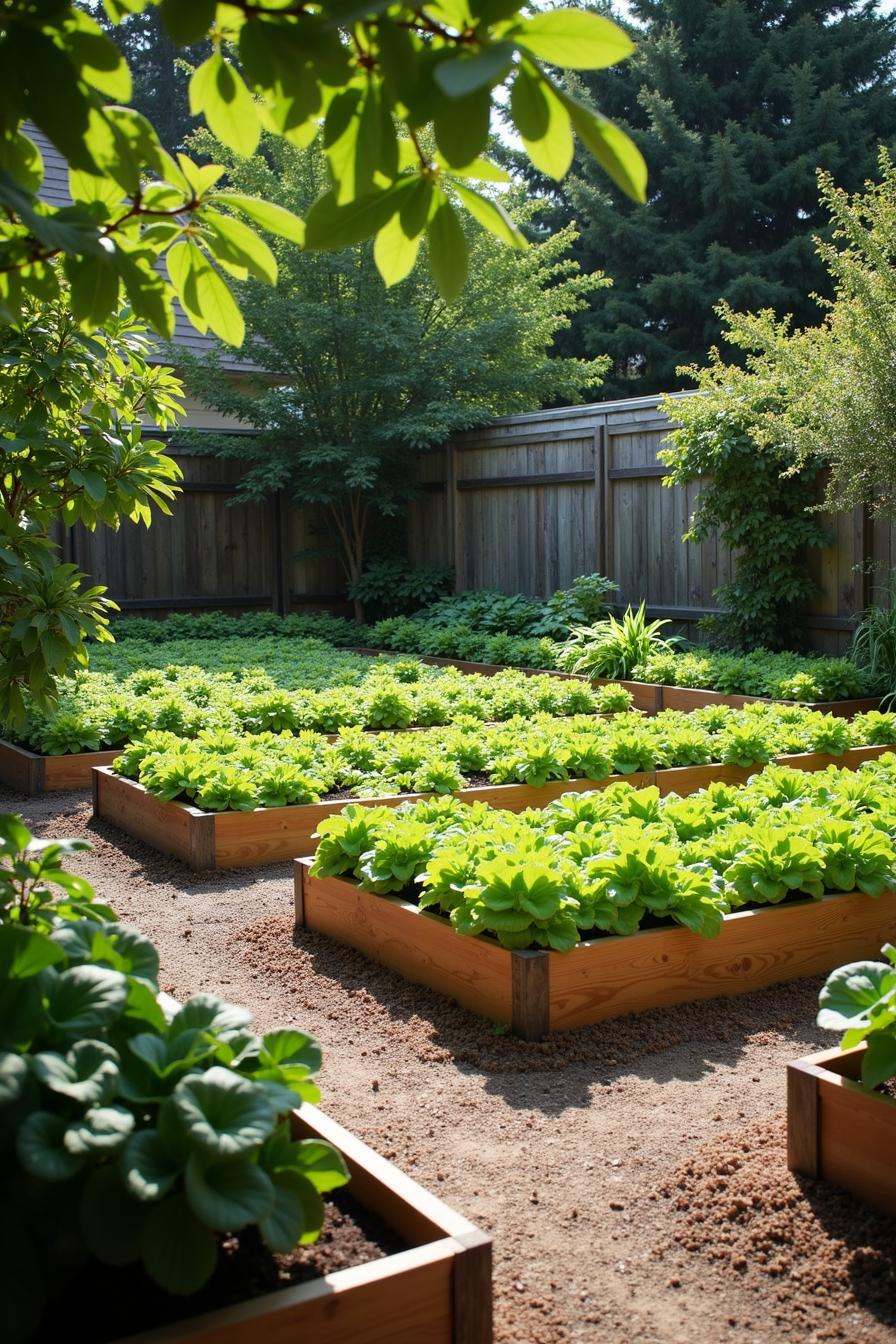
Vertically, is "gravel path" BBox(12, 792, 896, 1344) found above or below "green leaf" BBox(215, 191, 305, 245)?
below

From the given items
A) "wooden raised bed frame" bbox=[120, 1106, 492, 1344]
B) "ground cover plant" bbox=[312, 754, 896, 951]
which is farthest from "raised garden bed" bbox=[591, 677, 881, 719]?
"wooden raised bed frame" bbox=[120, 1106, 492, 1344]

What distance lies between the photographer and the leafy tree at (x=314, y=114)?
126 centimetres

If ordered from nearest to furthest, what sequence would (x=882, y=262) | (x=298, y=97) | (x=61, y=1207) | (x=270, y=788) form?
(x=298, y=97), (x=61, y=1207), (x=270, y=788), (x=882, y=262)

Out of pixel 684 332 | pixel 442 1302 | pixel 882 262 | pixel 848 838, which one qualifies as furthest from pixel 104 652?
pixel 684 332

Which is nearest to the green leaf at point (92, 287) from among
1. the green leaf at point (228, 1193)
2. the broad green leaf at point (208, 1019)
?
the broad green leaf at point (208, 1019)

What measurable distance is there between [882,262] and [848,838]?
18.4 feet

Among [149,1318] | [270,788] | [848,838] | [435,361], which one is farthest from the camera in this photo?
[435,361]

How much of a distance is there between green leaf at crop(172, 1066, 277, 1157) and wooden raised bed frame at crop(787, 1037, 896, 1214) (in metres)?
1.62

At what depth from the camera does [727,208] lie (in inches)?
864

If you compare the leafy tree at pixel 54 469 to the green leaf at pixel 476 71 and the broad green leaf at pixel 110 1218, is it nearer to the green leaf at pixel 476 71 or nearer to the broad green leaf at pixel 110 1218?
the broad green leaf at pixel 110 1218

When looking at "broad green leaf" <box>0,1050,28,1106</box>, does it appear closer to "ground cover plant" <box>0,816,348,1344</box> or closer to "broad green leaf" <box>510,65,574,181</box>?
"ground cover plant" <box>0,816,348,1344</box>

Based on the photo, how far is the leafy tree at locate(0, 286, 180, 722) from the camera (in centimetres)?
354

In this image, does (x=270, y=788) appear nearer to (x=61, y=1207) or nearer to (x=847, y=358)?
(x=61, y=1207)

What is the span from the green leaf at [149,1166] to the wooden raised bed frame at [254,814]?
405 centimetres
